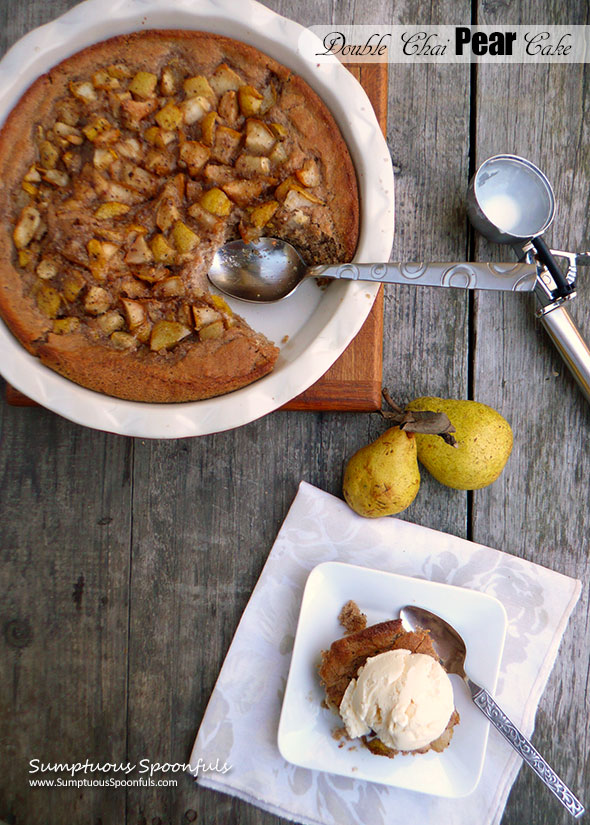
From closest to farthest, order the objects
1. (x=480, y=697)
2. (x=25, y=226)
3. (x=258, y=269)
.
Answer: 1. (x=25, y=226)
2. (x=258, y=269)
3. (x=480, y=697)

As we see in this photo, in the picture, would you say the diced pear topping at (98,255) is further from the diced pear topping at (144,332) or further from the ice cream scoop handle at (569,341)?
the ice cream scoop handle at (569,341)

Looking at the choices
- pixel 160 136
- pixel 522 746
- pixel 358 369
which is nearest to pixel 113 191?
pixel 160 136

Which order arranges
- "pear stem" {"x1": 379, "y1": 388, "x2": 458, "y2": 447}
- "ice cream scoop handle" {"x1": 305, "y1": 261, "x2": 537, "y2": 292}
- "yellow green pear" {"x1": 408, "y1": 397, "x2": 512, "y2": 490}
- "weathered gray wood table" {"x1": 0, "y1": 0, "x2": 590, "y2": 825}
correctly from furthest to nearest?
"weathered gray wood table" {"x1": 0, "y1": 0, "x2": 590, "y2": 825}, "yellow green pear" {"x1": 408, "y1": 397, "x2": 512, "y2": 490}, "pear stem" {"x1": 379, "y1": 388, "x2": 458, "y2": 447}, "ice cream scoop handle" {"x1": 305, "y1": 261, "x2": 537, "y2": 292}

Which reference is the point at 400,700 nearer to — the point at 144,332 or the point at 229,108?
the point at 144,332

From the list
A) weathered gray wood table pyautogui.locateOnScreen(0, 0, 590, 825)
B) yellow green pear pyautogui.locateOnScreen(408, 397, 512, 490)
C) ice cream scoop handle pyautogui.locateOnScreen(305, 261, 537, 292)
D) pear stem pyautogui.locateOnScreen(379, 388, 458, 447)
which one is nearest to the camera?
ice cream scoop handle pyautogui.locateOnScreen(305, 261, 537, 292)

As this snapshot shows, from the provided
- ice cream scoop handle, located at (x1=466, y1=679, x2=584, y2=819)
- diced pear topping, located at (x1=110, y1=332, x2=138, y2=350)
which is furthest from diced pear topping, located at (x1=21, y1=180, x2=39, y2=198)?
ice cream scoop handle, located at (x1=466, y1=679, x2=584, y2=819)

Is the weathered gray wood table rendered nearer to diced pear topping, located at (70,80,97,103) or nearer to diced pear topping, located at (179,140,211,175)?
diced pear topping, located at (179,140,211,175)

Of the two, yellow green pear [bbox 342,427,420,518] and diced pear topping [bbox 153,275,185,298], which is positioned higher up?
diced pear topping [bbox 153,275,185,298]
